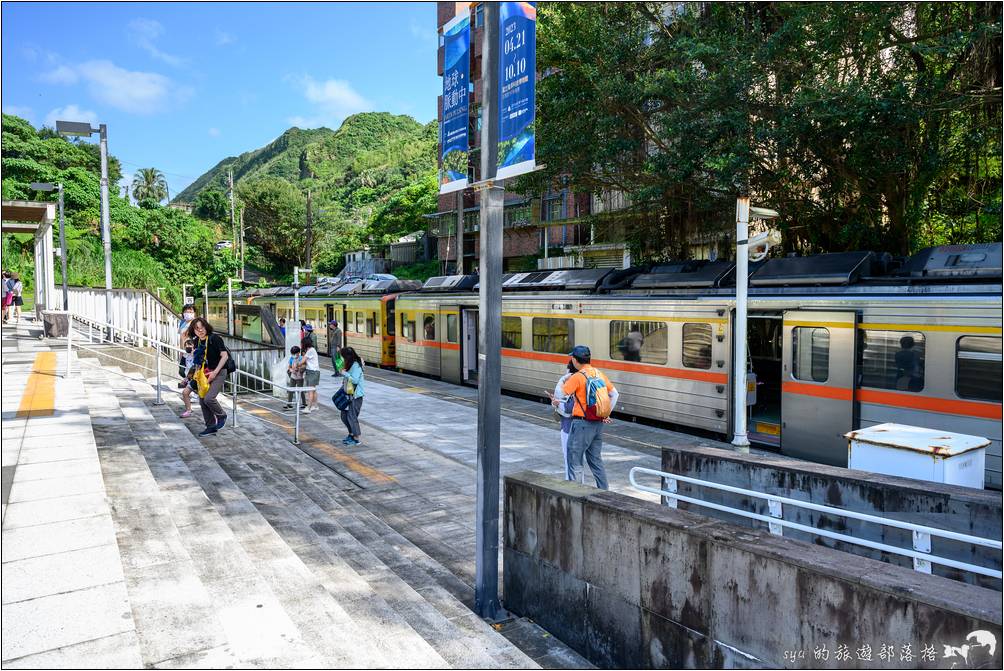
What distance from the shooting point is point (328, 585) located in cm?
550

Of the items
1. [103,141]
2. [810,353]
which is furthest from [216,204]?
[810,353]

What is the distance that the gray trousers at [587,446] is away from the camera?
27.3ft

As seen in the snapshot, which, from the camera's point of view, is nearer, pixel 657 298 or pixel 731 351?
pixel 731 351

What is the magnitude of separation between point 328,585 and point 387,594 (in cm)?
47

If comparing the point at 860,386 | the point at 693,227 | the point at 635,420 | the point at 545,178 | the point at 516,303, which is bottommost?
the point at 635,420

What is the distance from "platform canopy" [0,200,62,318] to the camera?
70.6ft

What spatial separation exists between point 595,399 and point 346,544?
3174mm

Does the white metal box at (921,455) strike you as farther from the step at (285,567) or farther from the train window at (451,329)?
the train window at (451,329)

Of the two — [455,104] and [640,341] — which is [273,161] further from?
[455,104]

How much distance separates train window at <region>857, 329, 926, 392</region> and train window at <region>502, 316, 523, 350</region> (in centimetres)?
829

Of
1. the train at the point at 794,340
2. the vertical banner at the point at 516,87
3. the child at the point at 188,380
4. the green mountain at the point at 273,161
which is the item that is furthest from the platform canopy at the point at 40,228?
the green mountain at the point at 273,161

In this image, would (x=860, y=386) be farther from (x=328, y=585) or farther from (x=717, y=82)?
(x=328, y=585)

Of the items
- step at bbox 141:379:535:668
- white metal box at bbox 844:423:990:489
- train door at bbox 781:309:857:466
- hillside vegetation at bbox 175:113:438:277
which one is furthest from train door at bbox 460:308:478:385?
hillside vegetation at bbox 175:113:438:277

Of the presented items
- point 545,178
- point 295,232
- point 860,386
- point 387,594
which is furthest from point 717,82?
point 295,232
